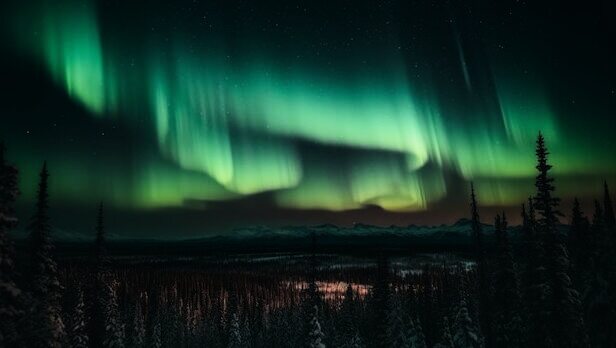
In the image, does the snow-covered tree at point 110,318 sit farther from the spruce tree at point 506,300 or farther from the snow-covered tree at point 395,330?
the spruce tree at point 506,300

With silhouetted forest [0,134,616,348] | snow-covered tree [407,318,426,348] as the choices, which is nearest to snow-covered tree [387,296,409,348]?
silhouetted forest [0,134,616,348]

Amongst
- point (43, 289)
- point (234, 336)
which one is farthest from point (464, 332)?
point (234, 336)

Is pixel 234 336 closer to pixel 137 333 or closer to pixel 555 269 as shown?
pixel 137 333

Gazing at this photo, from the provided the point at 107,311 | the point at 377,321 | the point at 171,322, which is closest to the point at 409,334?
the point at 377,321

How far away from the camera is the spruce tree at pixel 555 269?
30062 millimetres

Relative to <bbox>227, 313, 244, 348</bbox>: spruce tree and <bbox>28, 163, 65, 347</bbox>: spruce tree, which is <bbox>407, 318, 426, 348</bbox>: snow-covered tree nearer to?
<bbox>227, 313, 244, 348</bbox>: spruce tree

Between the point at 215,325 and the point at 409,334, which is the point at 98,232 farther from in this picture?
the point at 215,325

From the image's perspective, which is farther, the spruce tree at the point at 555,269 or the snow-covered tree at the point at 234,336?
the snow-covered tree at the point at 234,336

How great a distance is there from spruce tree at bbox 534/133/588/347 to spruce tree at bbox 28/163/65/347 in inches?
1041

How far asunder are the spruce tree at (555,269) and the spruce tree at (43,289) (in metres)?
26.4

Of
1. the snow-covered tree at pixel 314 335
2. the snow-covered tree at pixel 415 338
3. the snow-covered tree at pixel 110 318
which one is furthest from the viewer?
the snow-covered tree at pixel 415 338

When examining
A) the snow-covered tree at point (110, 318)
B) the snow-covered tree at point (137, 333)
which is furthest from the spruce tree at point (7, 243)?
the snow-covered tree at point (137, 333)

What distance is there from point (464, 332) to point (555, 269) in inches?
788

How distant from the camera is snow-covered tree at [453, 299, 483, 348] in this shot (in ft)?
157
